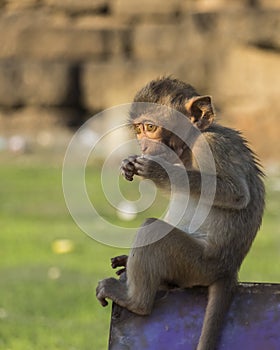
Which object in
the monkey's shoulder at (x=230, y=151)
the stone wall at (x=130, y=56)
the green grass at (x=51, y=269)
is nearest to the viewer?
the monkey's shoulder at (x=230, y=151)

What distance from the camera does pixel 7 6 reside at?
15320 millimetres

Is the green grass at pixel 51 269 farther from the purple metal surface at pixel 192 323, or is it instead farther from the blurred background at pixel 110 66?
the purple metal surface at pixel 192 323

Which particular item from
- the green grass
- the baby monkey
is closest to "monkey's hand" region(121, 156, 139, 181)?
the baby monkey

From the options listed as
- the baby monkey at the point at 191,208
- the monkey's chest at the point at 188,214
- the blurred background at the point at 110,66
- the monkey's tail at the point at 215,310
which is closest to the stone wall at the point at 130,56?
the blurred background at the point at 110,66

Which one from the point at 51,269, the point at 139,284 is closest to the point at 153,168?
the point at 139,284

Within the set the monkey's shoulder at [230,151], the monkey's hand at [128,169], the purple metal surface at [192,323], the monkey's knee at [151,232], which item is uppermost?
the monkey's shoulder at [230,151]

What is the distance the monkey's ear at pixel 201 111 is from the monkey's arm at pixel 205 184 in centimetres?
31

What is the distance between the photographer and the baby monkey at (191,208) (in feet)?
13.6

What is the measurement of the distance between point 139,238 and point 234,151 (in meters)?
0.56

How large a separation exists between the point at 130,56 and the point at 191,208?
34.3 feet

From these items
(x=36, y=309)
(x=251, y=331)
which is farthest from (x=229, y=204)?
(x=36, y=309)

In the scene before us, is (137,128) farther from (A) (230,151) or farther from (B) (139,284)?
(B) (139,284)

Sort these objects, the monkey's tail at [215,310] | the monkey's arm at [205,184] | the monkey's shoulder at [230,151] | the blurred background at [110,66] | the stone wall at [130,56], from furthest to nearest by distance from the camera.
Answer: the stone wall at [130,56] < the blurred background at [110,66] < the monkey's shoulder at [230,151] < the monkey's arm at [205,184] < the monkey's tail at [215,310]

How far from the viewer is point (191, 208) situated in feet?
14.4
